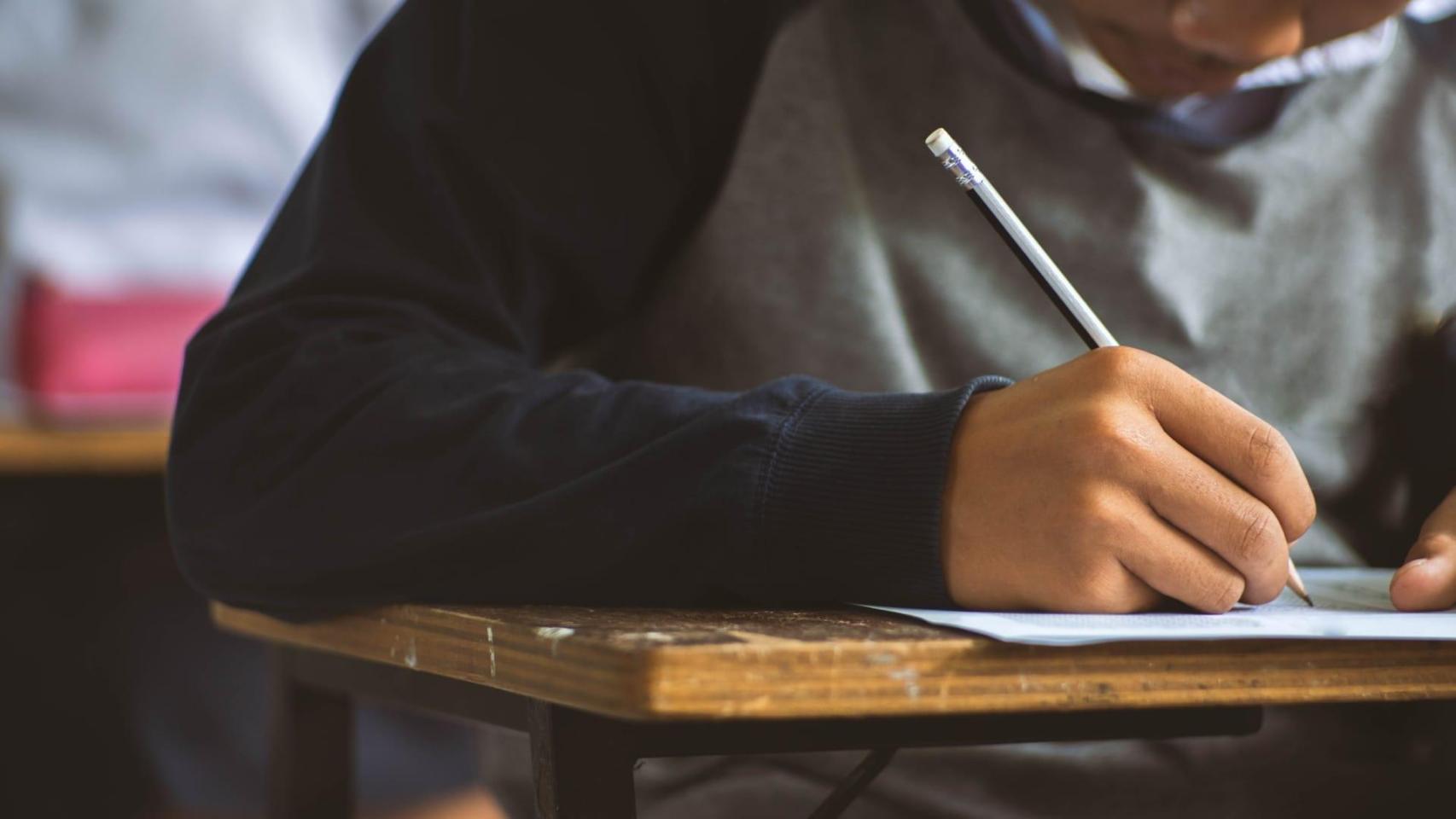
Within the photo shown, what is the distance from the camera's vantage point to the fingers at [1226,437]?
458 mm

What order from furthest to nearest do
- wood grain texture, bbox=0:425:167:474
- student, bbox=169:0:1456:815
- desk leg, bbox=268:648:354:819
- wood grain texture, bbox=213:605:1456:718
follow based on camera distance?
wood grain texture, bbox=0:425:167:474
desk leg, bbox=268:648:354:819
student, bbox=169:0:1456:815
wood grain texture, bbox=213:605:1456:718

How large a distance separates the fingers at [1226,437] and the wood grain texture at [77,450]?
1.56 m

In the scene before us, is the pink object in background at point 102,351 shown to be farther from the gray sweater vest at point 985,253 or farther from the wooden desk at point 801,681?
the wooden desk at point 801,681

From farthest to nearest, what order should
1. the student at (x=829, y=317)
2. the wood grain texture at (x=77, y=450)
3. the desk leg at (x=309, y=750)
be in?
the wood grain texture at (x=77, y=450) → the desk leg at (x=309, y=750) → the student at (x=829, y=317)

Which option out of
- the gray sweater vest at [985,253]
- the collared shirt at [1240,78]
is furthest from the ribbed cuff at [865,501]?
the collared shirt at [1240,78]

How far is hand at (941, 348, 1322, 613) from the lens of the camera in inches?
17.7

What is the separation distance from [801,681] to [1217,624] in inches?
5.3

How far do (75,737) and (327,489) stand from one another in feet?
4.98

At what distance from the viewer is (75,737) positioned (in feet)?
6.10

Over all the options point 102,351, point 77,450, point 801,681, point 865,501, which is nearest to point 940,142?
point 865,501

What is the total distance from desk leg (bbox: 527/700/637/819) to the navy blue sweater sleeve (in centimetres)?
9

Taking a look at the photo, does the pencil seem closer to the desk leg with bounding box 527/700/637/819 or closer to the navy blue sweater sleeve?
the navy blue sweater sleeve

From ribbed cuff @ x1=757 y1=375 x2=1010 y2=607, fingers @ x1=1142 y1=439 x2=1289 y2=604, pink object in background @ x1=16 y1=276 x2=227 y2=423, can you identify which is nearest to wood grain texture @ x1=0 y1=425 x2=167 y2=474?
pink object in background @ x1=16 y1=276 x2=227 y2=423

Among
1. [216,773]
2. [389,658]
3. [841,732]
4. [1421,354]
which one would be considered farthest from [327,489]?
[216,773]
